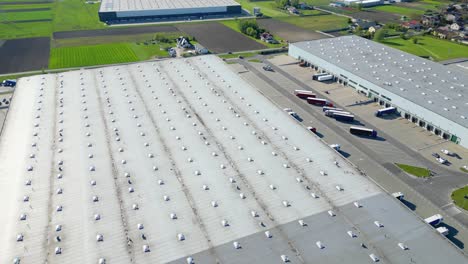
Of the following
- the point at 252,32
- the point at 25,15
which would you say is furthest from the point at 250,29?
the point at 25,15

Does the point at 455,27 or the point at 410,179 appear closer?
the point at 410,179

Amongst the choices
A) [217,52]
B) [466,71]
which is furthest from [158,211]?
[466,71]

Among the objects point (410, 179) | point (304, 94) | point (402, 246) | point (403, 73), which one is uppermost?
point (403, 73)

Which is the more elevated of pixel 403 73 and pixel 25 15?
A: pixel 25 15

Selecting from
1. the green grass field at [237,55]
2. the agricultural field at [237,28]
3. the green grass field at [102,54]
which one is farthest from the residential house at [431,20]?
the green grass field at [102,54]

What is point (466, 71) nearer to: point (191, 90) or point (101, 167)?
point (191, 90)

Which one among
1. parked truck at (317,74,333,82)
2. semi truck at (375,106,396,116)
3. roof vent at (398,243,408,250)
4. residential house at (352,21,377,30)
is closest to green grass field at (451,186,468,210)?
roof vent at (398,243,408,250)

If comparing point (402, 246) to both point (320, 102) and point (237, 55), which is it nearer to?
point (320, 102)
